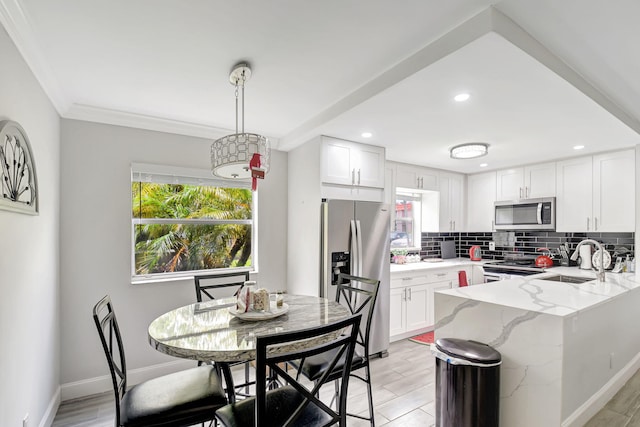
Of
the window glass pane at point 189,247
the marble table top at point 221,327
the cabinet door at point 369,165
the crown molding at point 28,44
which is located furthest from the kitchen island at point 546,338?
the crown molding at point 28,44

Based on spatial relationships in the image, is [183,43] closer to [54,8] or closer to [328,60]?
[54,8]

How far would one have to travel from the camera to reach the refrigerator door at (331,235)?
312 cm

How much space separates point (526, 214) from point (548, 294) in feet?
7.79

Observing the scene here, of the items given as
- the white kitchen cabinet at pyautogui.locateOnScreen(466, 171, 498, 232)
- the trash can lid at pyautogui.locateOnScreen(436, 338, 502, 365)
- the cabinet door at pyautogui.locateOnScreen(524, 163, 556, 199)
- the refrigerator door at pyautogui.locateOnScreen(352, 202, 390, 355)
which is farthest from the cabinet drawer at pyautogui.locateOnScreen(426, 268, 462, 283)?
the trash can lid at pyautogui.locateOnScreen(436, 338, 502, 365)

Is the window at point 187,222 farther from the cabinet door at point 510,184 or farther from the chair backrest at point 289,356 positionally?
the cabinet door at point 510,184

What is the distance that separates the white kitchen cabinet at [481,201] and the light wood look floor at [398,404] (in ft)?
8.07

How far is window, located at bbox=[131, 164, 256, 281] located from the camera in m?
3.08

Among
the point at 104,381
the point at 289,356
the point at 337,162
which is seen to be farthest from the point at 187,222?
the point at 289,356

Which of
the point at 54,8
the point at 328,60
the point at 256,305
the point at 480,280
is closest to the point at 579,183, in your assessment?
the point at 480,280

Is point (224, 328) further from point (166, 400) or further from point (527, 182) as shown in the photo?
point (527, 182)

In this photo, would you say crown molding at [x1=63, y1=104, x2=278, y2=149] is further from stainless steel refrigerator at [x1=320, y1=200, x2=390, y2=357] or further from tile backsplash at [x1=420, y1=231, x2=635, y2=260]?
tile backsplash at [x1=420, y1=231, x2=635, y2=260]

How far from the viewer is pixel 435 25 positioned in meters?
1.64

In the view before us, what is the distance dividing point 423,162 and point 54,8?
12.8ft

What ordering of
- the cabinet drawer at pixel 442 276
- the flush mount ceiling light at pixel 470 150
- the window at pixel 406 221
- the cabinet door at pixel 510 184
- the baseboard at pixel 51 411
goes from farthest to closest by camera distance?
the window at pixel 406 221 < the cabinet door at pixel 510 184 < the cabinet drawer at pixel 442 276 < the flush mount ceiling light at pixel 470 150 < the baseboard at pixel 51 411
